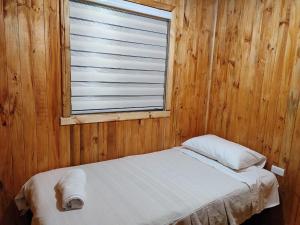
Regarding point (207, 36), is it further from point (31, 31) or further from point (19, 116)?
point (19, 116)

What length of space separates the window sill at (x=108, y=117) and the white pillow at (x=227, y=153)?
46 cm

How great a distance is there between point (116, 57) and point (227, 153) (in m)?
1.29

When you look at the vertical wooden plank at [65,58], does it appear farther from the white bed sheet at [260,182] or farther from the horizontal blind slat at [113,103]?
the white bed sheet at [260,182]

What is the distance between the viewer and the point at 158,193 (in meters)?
1.49

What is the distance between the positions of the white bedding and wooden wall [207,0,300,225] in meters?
0.27

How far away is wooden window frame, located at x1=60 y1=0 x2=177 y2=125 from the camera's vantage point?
1.68 metres

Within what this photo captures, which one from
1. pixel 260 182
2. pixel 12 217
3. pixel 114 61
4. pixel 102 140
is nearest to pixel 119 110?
pixel 102 140

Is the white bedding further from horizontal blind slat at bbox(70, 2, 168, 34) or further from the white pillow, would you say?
horizontal blind slat at bbox(70, 2, 168, 34)

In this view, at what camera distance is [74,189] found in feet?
4.39

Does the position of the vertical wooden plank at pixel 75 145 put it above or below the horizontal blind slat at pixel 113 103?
below

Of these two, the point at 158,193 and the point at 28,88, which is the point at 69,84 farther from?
the point at 158,193

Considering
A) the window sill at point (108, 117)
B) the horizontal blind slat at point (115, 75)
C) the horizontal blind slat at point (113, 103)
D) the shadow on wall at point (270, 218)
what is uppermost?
the horizontal blind slat at point (115, 75)

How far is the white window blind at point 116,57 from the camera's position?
5.83 ft

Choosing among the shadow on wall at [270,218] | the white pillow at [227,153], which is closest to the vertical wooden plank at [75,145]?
the white pillow at [227,153]
